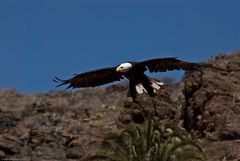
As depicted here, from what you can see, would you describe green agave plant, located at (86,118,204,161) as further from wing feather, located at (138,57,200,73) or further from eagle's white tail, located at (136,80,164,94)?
wing feather, located at (138,57,200,73)

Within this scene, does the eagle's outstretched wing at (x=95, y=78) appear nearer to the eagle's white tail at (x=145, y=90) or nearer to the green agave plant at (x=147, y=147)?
the eagle's white tail at (x=145, y=90)

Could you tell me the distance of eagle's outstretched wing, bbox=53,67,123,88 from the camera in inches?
749

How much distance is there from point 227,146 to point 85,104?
1962 centimetres

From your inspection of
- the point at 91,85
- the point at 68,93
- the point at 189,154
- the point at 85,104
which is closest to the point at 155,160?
the point at 189,154

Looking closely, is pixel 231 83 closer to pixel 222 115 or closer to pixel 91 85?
pixel 222 115

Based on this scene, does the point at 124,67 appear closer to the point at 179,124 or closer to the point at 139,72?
the point at 139,72

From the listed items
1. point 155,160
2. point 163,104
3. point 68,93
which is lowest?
point 155,160

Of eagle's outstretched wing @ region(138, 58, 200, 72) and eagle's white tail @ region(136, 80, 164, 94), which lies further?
eagle's white tail @ region(136, 80, 164, 94)

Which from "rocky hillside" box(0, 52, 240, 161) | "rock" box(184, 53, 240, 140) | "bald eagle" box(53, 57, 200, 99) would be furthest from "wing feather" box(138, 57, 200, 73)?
"rock" box(184, 53, 240, 140)

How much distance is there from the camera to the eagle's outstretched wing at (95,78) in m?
19.0

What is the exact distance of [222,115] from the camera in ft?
112

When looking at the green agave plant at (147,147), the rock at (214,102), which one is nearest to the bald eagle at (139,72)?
the green agave plant at (147,147)

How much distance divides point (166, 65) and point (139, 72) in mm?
543

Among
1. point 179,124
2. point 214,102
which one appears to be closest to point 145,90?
point 214,102
